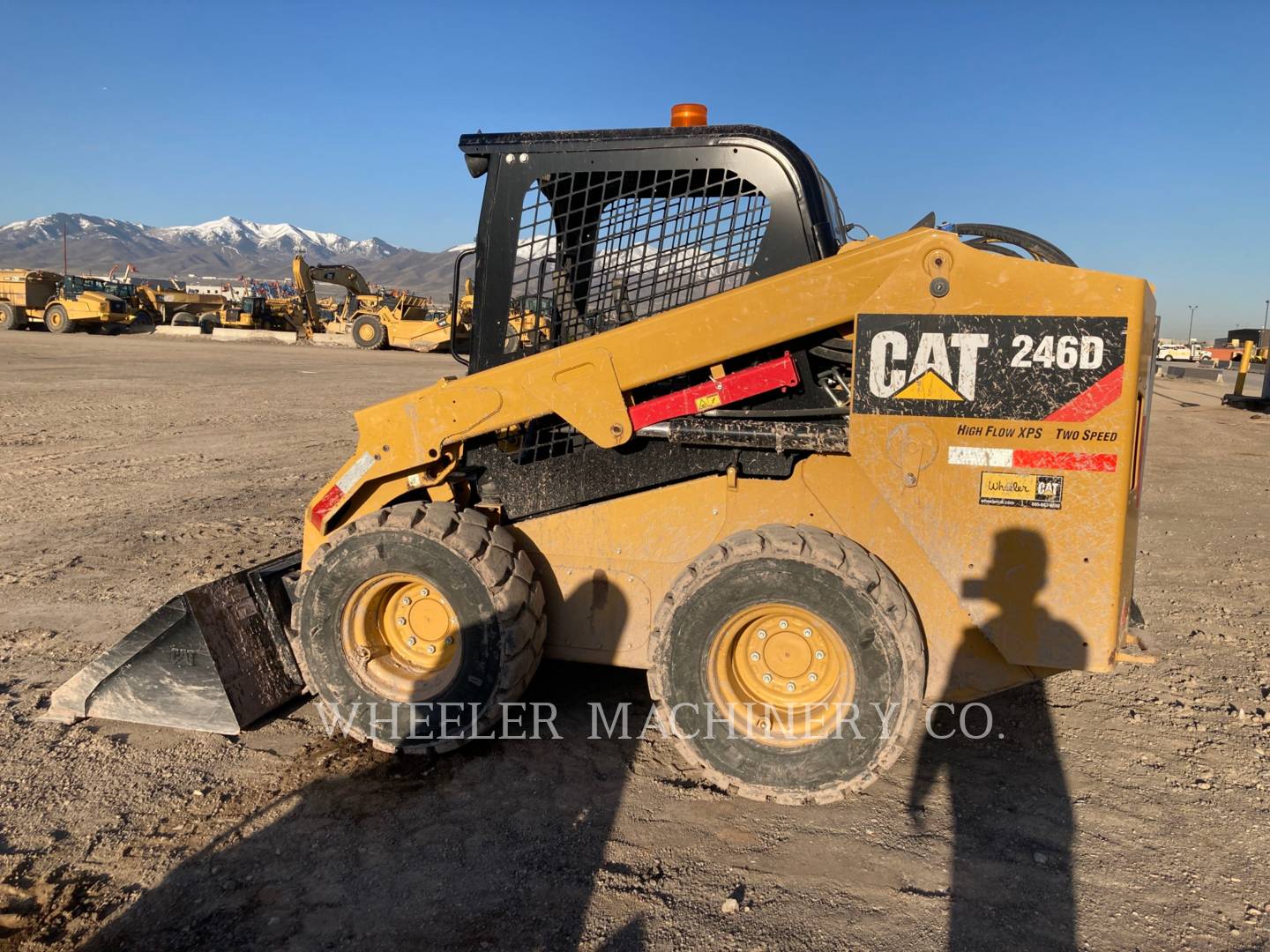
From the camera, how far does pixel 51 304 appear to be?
32.3m

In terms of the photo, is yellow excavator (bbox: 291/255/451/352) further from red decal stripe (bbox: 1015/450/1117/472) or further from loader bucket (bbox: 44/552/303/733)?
red decal stripe (bbox: 1015/450/1117/472)

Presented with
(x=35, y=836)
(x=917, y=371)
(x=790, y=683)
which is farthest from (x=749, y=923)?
(x=35, y=836)

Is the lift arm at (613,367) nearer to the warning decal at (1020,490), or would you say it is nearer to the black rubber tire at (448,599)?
the black rubber tire at (448,599)

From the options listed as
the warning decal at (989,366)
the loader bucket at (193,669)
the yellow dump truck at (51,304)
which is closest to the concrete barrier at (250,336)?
the yellow dump truck at (51,304)

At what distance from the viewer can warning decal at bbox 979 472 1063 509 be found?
10.5 feet

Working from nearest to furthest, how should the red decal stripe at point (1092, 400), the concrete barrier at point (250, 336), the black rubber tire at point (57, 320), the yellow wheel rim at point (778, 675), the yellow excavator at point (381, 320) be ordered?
the red decal stripe at point (1092, 400) → the yellow wheel rim at point (778, 675) → the black rubber tire at point (57, 320) → the yellow excavator at point (381, 320) → the concrete barrier at point (250, 336)

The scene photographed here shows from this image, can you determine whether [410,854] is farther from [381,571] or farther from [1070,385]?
[1070,385]

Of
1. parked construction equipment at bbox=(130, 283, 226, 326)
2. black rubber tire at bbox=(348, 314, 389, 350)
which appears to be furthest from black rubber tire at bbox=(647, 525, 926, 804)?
parked construction equipment at bbox=(130, 283, 226, 326)

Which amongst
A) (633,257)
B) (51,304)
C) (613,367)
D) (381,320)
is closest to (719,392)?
(613,367)

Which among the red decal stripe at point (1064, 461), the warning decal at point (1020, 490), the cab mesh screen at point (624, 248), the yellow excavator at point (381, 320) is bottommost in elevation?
the warning decal at point (1020, 490)

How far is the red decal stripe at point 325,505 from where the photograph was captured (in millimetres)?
4168

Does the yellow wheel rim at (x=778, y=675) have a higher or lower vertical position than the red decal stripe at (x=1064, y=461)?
lower

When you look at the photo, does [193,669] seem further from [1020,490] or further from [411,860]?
[1020,490]

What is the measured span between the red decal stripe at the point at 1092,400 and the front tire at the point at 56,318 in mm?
36880
